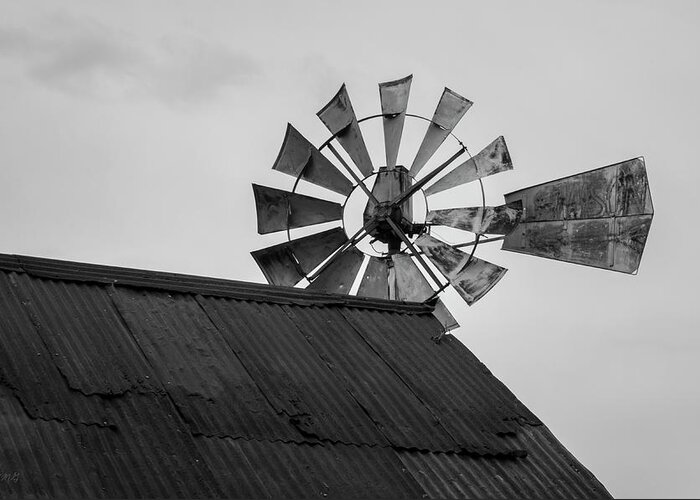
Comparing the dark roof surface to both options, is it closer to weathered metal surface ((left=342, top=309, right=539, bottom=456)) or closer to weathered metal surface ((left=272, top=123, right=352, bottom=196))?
weathered metal surface ((left=342, top=309, right=539, bottom=456))

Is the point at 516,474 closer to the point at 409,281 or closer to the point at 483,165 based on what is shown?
the point at 409,281

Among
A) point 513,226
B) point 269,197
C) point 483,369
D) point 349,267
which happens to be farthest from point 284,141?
point 483,369

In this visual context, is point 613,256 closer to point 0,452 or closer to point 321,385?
point 321,385

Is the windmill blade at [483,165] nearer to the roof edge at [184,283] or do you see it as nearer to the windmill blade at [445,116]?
the windmill blade at [445,116]

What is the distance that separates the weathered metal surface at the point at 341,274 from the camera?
1142 centimetres

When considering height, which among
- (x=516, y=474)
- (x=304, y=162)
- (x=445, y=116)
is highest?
(x=445, y=116)

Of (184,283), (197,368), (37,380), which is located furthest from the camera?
(184,283)

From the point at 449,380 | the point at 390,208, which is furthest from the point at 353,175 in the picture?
the point at 449,380

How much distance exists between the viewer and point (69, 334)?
757cm

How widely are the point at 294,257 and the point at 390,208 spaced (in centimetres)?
126

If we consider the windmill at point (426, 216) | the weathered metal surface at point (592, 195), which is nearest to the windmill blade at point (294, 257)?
the windmill at point (426, 216)

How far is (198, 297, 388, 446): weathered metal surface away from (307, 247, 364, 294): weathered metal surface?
2.16 m

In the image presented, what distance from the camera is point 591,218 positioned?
1055 centimetres

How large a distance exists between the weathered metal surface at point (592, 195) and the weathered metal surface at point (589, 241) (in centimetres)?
7
